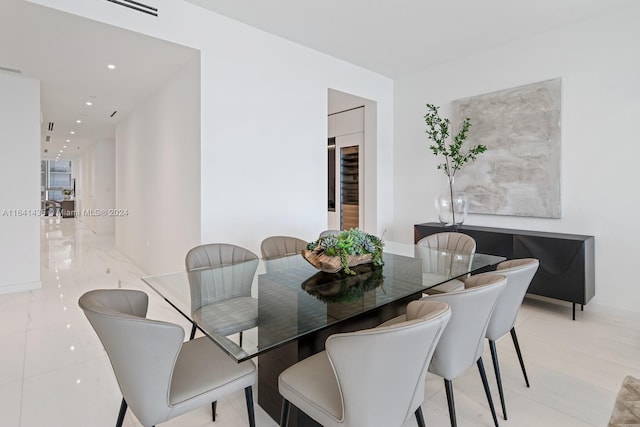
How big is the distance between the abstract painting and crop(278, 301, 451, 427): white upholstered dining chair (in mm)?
3313

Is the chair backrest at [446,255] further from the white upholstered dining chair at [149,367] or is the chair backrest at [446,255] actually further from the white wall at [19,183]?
the white wall at [19,183]

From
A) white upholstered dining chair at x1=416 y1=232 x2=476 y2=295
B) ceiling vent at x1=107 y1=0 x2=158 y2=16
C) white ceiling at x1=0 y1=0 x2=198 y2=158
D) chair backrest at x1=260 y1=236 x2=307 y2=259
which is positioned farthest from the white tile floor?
ceiling vent at x1=107 y1=0 x2=158 y2=16

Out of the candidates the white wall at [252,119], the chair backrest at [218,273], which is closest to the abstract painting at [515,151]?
the white wall at [252,119]

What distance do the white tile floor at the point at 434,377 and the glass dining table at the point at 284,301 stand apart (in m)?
0.53

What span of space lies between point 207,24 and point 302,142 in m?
1.57

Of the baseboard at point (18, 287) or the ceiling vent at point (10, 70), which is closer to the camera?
the ceiling vent at point (10, 70)

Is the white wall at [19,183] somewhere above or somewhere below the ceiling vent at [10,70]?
below

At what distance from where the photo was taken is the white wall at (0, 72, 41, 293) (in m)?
4.27

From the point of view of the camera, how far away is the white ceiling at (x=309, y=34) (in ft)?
10.4

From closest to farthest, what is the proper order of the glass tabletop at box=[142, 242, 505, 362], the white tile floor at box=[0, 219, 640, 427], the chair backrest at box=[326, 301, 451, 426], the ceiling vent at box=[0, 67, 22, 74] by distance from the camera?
1. the chair backrest at box=[326, 301, 451, 426]
2. the glass tabletop at box=[142, 242, 505, 362]
3. the white tile floor at box=[0, 219, 640, 427]
4. the ceiling vent at box=[0, 67, 22, 74]

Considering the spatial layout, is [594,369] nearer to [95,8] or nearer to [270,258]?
[270,258]

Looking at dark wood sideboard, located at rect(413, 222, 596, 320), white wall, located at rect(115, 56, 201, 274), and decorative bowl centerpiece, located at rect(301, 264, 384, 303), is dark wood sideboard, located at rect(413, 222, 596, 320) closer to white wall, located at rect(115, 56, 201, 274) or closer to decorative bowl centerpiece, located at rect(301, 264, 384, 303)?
decorative bowl centerpiece, located at rect(301, 264, 384, 303)

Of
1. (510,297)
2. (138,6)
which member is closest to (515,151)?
(510,297)

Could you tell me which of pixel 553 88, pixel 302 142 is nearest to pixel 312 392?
pixel 302 142
